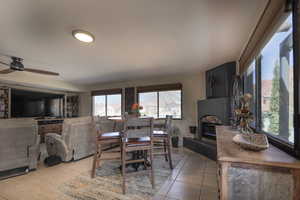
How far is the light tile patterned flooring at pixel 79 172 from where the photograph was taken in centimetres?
179

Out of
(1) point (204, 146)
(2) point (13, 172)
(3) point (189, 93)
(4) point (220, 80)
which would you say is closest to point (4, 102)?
(2) point (13, 172)

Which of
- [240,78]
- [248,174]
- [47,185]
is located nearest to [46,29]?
[47,185]

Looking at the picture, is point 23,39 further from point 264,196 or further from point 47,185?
point 264,196

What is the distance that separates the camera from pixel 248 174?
35.8 inches

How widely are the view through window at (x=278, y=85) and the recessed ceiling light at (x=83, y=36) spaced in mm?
2783

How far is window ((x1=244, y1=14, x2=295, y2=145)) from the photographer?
1.19 meters

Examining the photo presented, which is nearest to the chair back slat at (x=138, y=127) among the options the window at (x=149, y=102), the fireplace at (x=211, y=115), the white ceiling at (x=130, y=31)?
the white ceiling at (x=130, y=31)

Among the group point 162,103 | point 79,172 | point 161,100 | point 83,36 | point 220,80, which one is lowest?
point 79,172

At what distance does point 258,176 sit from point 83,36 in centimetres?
310

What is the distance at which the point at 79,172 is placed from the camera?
2.46 meters

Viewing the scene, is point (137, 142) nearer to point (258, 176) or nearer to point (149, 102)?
point (258, 176)

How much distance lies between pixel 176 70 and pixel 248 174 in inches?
137

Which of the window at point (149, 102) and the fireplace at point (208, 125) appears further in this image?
the window at point (149, 102)

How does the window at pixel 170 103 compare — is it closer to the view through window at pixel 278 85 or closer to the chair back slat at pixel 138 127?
the chair back slat at pixel 138 127
